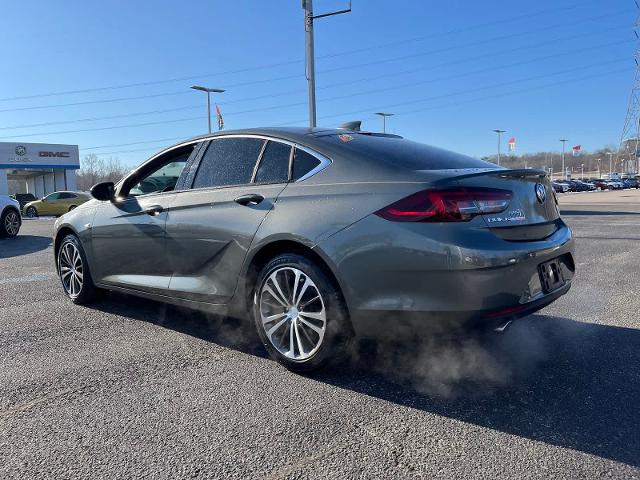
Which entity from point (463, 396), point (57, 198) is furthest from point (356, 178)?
point (57, 198)

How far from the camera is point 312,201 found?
10.2 ft

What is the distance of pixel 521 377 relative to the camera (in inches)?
124

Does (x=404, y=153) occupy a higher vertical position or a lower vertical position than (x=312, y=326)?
higher

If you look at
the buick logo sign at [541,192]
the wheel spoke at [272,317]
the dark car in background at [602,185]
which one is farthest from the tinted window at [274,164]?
the dark car in background at [602,185]

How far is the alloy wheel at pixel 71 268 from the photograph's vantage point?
16.1 ft

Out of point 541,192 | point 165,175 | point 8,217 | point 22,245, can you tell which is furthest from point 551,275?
point 8,217

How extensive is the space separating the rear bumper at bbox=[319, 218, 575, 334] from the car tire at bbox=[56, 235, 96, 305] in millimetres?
2891

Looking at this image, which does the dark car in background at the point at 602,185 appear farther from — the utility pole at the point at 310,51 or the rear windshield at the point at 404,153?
the rear windshield at the point at 404,153

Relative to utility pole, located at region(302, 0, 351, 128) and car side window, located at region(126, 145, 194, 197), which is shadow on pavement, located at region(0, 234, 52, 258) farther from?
utility pole, located at region(302, 0, 351, 128)

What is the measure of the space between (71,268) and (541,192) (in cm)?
415

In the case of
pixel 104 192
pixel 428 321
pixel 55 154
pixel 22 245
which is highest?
pixel 55 154

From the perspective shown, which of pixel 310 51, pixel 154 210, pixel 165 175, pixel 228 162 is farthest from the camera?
pixel 310 51

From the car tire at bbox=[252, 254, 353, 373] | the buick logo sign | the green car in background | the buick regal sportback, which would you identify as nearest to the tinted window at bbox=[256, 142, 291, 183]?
the buick regal sportback

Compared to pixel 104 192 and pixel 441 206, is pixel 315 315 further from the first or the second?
pixel 104 192
